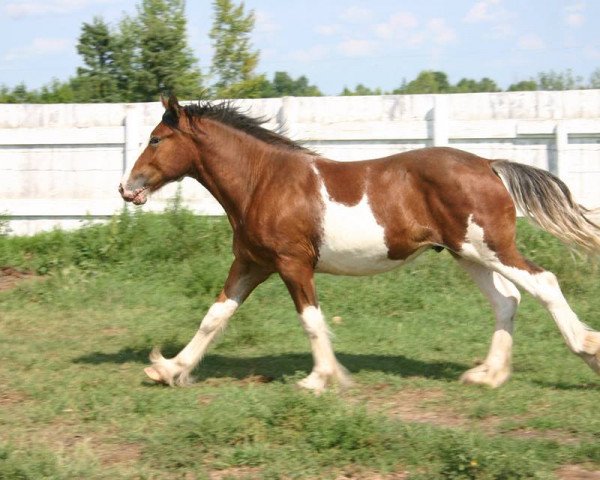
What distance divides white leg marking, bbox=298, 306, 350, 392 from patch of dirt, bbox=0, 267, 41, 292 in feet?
17.3

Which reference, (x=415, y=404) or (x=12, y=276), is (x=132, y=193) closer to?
(x=415, y=404)

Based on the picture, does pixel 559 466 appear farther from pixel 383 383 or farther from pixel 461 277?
pixel 461 277

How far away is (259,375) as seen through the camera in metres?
7.38

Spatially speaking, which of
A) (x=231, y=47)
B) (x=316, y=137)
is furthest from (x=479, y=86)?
(x=316, y=137)

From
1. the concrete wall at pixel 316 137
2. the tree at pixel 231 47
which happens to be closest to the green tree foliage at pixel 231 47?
the tree at pixel 231 47

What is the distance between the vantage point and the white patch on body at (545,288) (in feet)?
21.5

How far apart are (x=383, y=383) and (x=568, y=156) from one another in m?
5.75

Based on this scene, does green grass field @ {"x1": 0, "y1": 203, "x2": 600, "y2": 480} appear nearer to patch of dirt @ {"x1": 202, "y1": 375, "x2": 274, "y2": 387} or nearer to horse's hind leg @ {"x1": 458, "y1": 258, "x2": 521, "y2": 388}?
patch of dirt @ {"x1": 202, "y1": 375, "x2": 274, "y2": 387}

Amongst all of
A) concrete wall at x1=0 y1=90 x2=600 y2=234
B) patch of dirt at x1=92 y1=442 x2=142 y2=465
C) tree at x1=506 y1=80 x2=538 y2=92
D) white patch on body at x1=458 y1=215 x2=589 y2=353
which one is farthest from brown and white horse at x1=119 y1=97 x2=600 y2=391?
tree at x1=506 y1=80 x2=538 y2=92

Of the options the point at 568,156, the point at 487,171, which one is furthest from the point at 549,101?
the point at 487,171

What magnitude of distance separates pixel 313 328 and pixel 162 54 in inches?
663

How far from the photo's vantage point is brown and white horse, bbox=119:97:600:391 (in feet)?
21.9

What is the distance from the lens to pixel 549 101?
1216cm

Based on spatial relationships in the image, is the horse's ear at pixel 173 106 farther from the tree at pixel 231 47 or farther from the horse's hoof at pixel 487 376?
the tree at pixel 231 47
